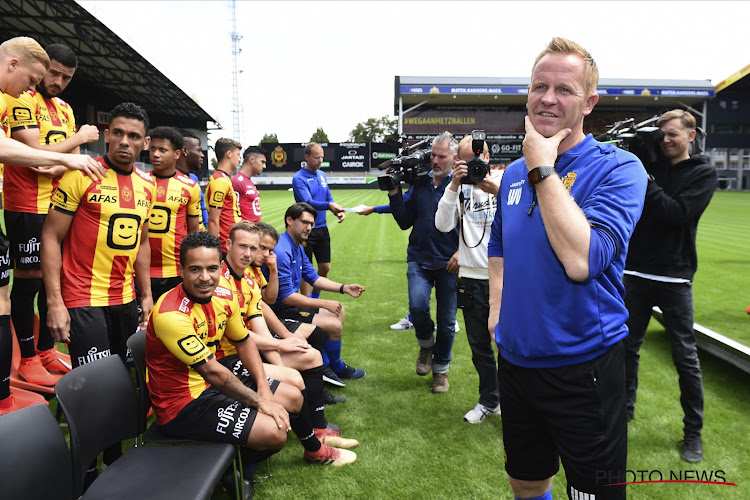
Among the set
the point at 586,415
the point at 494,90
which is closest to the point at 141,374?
the point at 586,415

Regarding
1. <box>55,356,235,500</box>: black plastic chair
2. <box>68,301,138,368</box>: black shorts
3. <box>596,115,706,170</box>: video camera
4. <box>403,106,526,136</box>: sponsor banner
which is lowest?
<box>55,356,235,500</box>: black plastic chair

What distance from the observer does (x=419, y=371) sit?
439 cm

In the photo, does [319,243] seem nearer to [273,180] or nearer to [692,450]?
[692,450]

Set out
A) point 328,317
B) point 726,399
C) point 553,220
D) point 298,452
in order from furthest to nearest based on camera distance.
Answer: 1. point 328,317
2. point 726,399
3. point 298,452
4. point 553,220

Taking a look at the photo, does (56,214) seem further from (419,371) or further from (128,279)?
(419,371)

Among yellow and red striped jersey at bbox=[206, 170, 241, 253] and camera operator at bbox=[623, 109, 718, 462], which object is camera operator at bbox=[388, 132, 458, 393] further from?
yellow and red striped jersey at bbox=[206, 170, 241, 253]

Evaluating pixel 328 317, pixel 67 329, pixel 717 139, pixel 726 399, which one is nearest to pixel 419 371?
pixel 328 317

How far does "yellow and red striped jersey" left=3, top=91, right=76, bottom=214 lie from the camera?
3.50m

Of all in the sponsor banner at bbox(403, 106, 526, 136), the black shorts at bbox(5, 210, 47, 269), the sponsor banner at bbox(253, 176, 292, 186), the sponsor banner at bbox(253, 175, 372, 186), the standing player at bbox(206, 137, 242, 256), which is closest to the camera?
the black shorts at bbox(5, 210, 47, 269)

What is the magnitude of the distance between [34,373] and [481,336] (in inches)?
144

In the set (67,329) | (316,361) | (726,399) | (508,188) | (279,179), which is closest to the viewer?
(508,188)

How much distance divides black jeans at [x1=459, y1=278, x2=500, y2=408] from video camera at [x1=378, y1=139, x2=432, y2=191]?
107 cm

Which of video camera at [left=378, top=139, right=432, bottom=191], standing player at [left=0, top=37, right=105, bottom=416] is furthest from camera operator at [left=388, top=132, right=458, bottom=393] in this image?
standing player at [left=0, top=37, right=105, bottom=416]

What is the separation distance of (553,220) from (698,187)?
7.36ft
